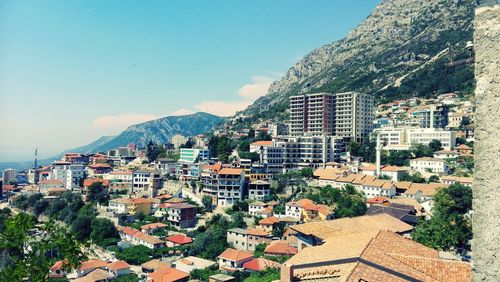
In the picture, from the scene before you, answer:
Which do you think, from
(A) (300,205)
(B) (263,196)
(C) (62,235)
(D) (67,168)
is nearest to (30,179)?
(D) (67,168)

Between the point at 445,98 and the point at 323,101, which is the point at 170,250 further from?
the point at 445,98

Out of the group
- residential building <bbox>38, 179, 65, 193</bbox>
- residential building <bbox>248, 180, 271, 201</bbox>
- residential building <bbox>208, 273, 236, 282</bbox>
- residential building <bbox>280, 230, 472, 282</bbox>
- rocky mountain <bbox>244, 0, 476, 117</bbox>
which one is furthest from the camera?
rocky mountain <bbox>244, 0, 476, 117</bbox>

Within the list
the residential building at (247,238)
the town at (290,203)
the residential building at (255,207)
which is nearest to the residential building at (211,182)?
the town at (290,203)

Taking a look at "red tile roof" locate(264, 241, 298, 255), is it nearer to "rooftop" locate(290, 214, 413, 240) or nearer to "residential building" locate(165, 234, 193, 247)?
"residential building" locate(165, 234, 193, 247)

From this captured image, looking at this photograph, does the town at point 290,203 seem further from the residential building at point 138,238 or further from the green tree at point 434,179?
the green tree at point 434,179

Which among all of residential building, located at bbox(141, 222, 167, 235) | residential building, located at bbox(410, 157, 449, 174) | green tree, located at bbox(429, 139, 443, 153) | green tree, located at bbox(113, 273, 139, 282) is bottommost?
green tree, located at bbox(113, 273, 139, 282)

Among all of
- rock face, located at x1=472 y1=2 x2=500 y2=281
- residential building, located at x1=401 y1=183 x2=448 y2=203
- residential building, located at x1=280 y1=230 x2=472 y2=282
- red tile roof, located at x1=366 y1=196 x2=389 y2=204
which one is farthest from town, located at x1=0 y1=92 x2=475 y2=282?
rock face, located at x1=472 y1=2 x2=500 y2=281
